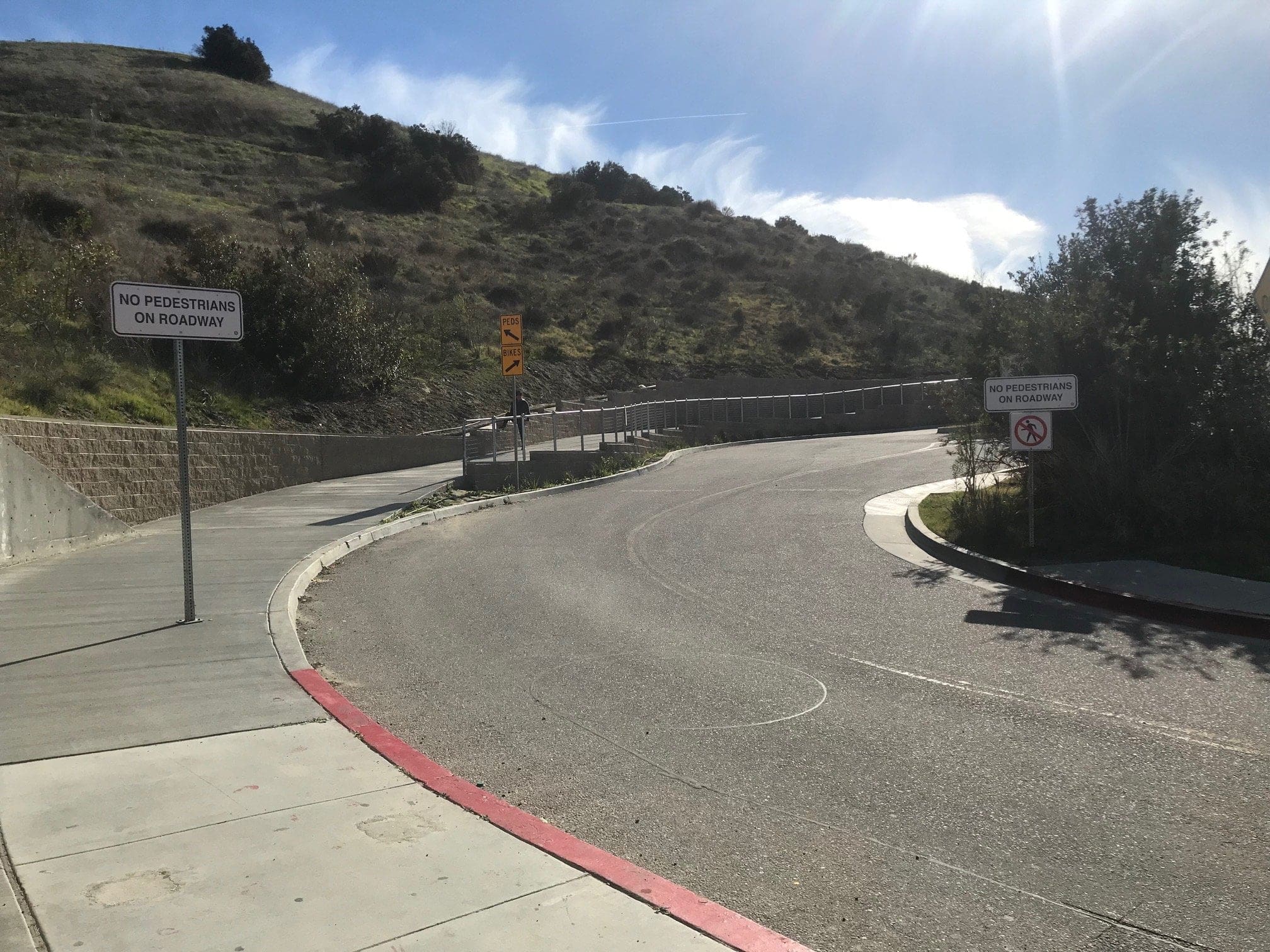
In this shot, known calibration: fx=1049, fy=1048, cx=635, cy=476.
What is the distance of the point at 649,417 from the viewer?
31000 millimetres

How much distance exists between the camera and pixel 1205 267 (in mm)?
13820

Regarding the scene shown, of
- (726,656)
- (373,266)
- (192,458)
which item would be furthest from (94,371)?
(373,266)

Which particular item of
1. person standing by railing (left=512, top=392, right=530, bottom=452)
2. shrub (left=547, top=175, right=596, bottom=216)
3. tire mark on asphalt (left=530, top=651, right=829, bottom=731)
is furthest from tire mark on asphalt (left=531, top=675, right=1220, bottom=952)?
shrub (left=547, top=175, right=596, bottom=216)

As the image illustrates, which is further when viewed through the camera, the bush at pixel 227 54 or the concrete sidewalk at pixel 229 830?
the bush at pixel 227 54

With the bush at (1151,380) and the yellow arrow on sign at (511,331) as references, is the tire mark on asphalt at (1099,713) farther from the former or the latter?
the yellow arrow on sign at (511,331)

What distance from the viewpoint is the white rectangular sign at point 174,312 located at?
892 cm

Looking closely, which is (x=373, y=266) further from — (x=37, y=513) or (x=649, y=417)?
(x=37, y=513)

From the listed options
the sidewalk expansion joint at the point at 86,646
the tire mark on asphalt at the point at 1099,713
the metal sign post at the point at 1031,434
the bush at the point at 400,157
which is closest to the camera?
the tire mark on asphalt at the point at 1099,713

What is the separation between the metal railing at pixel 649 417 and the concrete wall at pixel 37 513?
28.5 ft

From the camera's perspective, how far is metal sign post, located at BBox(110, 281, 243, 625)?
29.4 feet

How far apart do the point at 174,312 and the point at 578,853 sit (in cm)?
672

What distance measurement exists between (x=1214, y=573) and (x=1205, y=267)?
4473mm

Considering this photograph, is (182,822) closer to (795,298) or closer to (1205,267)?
(1205,267)

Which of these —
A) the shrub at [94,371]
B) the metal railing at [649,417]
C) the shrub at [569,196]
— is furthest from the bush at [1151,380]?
the shrub at [569,196]
